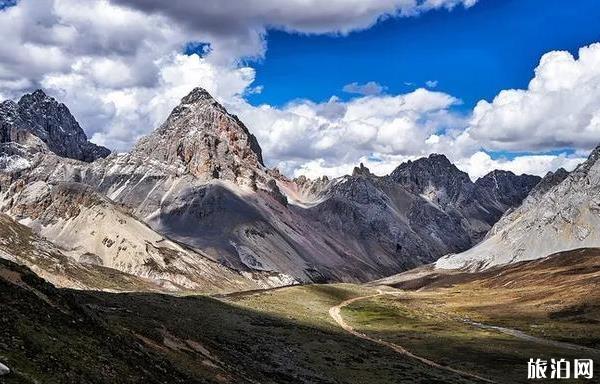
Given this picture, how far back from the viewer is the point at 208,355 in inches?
2261

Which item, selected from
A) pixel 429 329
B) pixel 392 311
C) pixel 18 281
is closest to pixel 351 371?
pixel 18 281

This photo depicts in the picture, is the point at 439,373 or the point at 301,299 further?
the point at 301,299

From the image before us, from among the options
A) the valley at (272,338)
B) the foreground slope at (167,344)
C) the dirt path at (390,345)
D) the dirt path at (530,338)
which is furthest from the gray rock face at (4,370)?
the dirt path at (530,338)

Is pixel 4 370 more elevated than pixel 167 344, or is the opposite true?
pixel 4 370

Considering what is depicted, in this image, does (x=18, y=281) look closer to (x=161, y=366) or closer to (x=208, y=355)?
(x=161, y=366)

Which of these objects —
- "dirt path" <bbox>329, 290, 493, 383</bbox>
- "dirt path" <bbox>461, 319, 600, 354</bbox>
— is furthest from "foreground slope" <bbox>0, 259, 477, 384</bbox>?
"dirt path" <bbox>461, 319, 600, 354</bbox>

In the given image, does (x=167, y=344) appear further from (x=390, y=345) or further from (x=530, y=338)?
(x=530, y=338)

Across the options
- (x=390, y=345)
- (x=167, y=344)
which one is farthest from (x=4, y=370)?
(x=390, y=345)

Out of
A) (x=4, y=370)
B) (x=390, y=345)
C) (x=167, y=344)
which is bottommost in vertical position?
(x=390, y=345)

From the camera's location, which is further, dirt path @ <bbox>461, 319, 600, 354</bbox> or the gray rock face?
dirt path @ <bbox>461, 319, 600, 354</bbox>

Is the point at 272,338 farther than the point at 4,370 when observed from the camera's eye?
Yes

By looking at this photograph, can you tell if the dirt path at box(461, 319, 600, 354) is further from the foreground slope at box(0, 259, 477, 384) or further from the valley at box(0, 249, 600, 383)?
the foreground slope at box(0, 259, 477, 384)

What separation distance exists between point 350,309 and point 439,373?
8796 cm

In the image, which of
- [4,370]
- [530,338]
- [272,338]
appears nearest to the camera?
[4,370]
